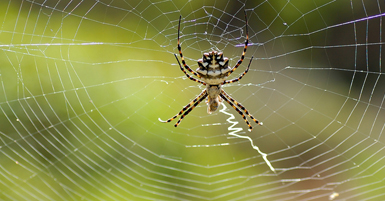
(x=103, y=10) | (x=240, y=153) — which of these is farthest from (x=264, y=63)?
(x=103, y=10)

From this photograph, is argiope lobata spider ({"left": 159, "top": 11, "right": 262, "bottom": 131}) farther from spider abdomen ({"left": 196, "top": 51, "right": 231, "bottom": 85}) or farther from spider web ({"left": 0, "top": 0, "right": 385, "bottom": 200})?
spider web ({"left": 0, "top": 0, "right": 385, "bottom": 200})

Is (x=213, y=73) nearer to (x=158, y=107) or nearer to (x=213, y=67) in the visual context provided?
(x=213, y=67)

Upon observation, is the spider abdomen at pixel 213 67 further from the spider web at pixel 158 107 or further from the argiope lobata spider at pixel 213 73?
the spider web at pixel 158 107

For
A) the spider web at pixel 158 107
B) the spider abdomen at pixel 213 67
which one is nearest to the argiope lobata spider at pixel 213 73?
the spider abdomen at pixel 213 67

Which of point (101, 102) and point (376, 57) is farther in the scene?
point (376, 57)

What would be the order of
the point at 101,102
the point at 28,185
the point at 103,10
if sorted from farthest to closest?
the point at 103,10
the point at 101,102
the point at 28,185

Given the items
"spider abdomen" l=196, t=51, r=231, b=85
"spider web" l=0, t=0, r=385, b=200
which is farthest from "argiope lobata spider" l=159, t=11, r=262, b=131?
"spider web" l=0, t=0, r=385, b=200

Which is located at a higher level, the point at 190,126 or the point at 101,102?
the point at 101,102

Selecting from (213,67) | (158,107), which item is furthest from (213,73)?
(158,107)

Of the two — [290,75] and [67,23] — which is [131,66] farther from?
[290,75]
